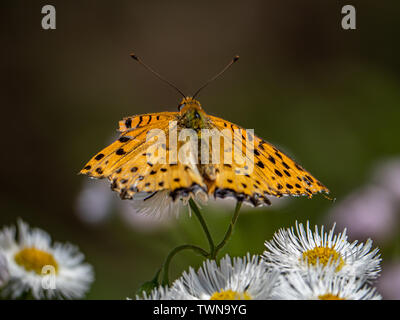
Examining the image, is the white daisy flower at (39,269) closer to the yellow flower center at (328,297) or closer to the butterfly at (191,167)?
the butterfly at (191,167)

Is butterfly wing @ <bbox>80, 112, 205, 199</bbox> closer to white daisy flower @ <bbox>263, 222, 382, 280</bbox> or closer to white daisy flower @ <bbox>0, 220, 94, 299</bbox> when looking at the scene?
white daisy flower @ <bbox>263, 222, 382, 280</bbox>

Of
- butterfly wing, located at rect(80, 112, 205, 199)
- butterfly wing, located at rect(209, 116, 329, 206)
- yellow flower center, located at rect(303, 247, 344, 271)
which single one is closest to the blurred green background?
butterfly wing, located at rect(209, 116, 329, 206)

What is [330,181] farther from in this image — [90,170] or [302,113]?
[90,170]

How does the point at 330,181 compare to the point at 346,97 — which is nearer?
the point at 330,181

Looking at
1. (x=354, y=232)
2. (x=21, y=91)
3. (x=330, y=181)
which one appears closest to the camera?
(x=354, y=232)

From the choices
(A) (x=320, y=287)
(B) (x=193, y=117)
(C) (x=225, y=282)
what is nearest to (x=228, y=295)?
(C) (x=225, y=282)

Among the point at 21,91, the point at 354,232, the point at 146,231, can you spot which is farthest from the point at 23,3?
the point at 354,232

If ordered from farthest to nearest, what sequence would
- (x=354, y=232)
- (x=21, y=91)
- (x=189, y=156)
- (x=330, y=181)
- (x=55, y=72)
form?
(x=55, y=72), (x=21, y=91), (x=330, y=181), (x=354, y=232), (x=189, y=156)

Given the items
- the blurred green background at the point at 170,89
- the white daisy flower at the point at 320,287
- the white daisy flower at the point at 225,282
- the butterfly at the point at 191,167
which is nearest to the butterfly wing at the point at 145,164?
the butterfly at the point at 191,167
